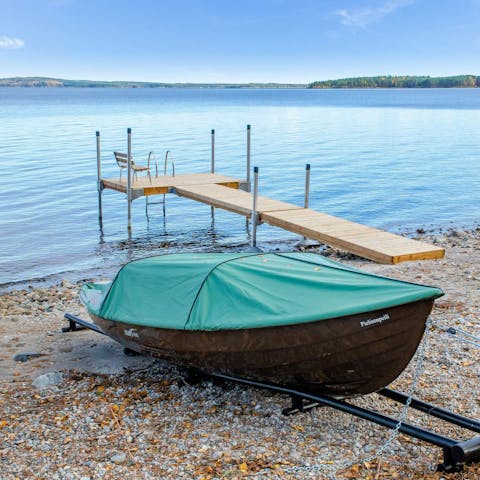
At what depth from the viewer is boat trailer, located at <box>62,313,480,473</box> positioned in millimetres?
5430

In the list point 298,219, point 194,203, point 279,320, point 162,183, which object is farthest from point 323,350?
point 194,203

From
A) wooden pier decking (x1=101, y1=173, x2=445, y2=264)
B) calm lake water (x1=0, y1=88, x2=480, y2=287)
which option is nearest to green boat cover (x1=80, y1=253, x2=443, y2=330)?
wooden pier decking (x1=101, y1=173, x2=445, y2=264)

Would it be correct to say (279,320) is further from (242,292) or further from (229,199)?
(229,199)

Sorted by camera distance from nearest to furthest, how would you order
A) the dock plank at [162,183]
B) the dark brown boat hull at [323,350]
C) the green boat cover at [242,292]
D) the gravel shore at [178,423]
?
the gravel shore at [178,423] < the dark brown boat hull at [323,350] < the green boat cover at [242,292] < the dock plank at [162,183]

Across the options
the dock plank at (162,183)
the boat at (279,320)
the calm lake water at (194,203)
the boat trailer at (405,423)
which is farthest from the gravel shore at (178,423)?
the dock plank at (162,183)

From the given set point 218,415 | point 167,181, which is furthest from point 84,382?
point 167,181

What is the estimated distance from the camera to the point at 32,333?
975 centimetres

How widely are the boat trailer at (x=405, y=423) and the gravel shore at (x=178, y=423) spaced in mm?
110

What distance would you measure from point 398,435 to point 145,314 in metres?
2.87

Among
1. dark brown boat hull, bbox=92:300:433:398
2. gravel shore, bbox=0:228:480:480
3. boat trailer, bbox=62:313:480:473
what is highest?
dark brown boat hull, bbox=92:300:433:398

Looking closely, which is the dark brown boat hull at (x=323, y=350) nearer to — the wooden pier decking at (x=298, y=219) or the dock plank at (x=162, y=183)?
the wooden pier decking at (x=298, y=219)

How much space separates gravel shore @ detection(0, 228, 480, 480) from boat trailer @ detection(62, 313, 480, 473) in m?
0.11

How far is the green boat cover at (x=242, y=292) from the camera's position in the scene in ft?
20.0

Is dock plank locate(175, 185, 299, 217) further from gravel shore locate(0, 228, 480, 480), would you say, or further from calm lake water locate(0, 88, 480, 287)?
gravel shore locate(0, 228, 480, 480)
